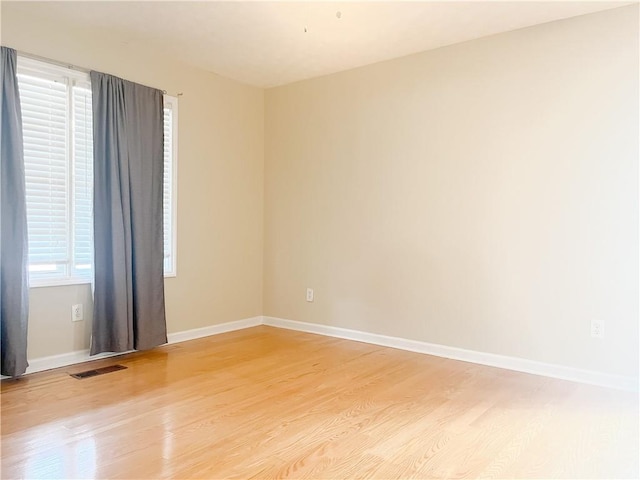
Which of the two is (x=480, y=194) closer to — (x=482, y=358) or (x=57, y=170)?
(x=482, y=358)

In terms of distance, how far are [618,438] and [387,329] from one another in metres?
2.07

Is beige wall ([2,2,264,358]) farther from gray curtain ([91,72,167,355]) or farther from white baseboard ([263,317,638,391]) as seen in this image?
white baseboard ([263,317,638,391])

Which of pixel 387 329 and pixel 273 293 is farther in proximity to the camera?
pixel 273 293

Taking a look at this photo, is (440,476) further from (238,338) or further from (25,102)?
(25,102)

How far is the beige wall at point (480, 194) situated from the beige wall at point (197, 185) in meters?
0.40

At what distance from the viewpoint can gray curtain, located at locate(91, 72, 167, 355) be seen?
3648 millimetres

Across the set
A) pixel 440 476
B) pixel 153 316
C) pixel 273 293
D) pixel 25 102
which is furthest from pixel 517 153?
pixel 25 102

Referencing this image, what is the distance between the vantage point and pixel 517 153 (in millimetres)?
3561

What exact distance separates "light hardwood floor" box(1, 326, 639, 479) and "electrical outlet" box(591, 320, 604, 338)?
0.35 meters

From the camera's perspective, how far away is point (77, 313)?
3.63 m

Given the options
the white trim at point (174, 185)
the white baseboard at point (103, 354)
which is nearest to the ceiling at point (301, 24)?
the white trim at point (174, 185)

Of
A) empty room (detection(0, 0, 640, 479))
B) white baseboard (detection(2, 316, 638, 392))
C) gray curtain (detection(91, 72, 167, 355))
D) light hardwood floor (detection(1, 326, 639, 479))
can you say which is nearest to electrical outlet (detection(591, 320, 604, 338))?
empty room (detection(0, 0, 640, 479))

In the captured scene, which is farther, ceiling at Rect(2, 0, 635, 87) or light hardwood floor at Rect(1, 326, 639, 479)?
ceiling at Rect(2, 0, 635, 87)

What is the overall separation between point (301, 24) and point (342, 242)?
6.37 feet
